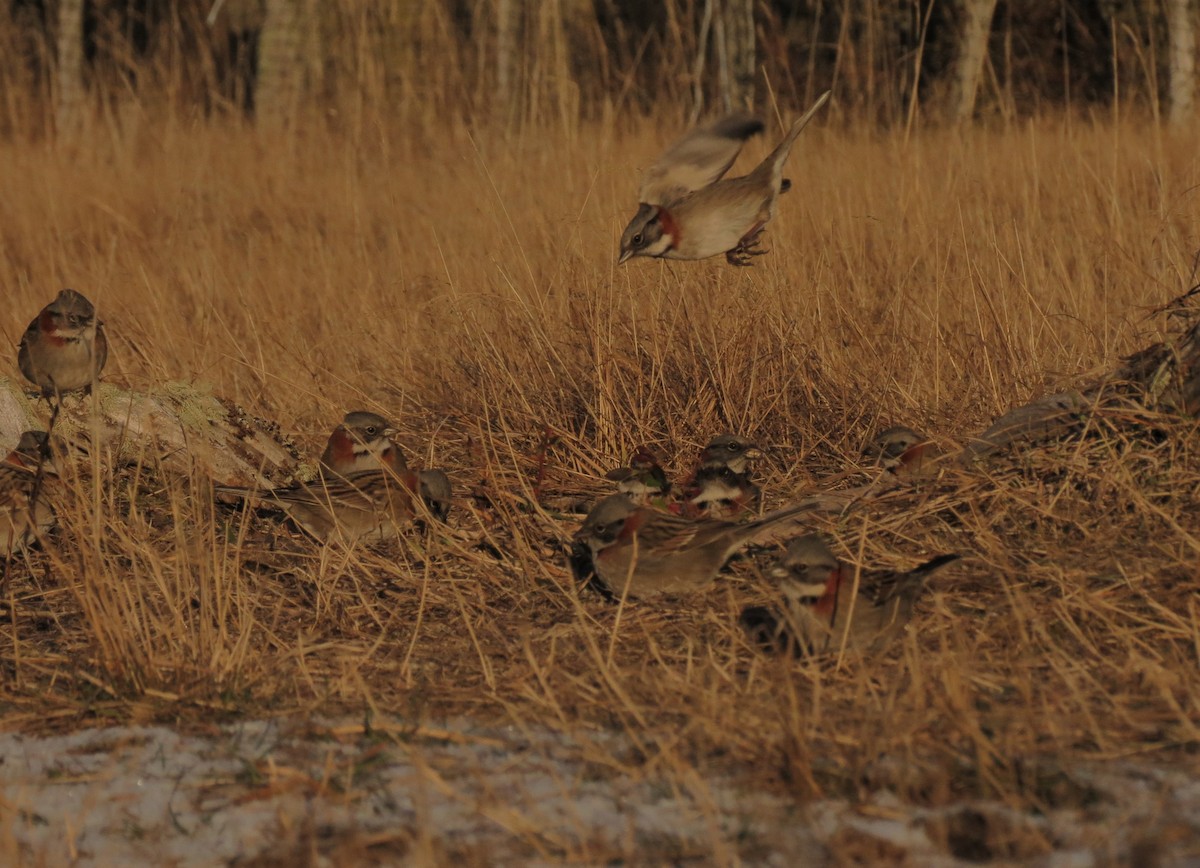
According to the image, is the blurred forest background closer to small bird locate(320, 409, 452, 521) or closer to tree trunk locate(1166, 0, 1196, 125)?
tree trunk locate(1166, 0, 1196, 125)

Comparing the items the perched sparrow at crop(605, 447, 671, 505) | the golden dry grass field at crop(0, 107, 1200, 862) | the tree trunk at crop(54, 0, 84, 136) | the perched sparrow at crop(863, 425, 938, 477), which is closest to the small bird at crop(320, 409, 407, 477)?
the golden dry grass field at crop(0, 107, 1200, 862)

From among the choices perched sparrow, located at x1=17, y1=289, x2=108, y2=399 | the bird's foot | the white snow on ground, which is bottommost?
the white snow on ground

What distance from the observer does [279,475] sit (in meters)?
6.58

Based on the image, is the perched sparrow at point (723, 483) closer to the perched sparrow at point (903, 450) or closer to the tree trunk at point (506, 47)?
the perched sparrow at point (903, 450)

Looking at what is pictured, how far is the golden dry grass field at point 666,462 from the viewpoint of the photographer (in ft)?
12.8

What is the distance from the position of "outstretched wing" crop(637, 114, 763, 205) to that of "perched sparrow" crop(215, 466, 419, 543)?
1.52 meters

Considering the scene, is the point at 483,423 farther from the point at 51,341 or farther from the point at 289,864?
the point at 289,864

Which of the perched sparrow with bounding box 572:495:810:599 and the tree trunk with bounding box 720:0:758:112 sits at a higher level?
the tree trunk with bounding box 720:0:758:112

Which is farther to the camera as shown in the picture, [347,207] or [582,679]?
[347,207]

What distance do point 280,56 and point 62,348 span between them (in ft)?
40.3

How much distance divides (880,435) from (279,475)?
8.52 ft

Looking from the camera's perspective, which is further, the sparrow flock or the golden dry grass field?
the sparrow flock

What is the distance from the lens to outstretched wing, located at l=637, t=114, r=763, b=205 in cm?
591

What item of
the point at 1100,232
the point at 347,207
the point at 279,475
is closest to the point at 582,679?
the point at 279,475
